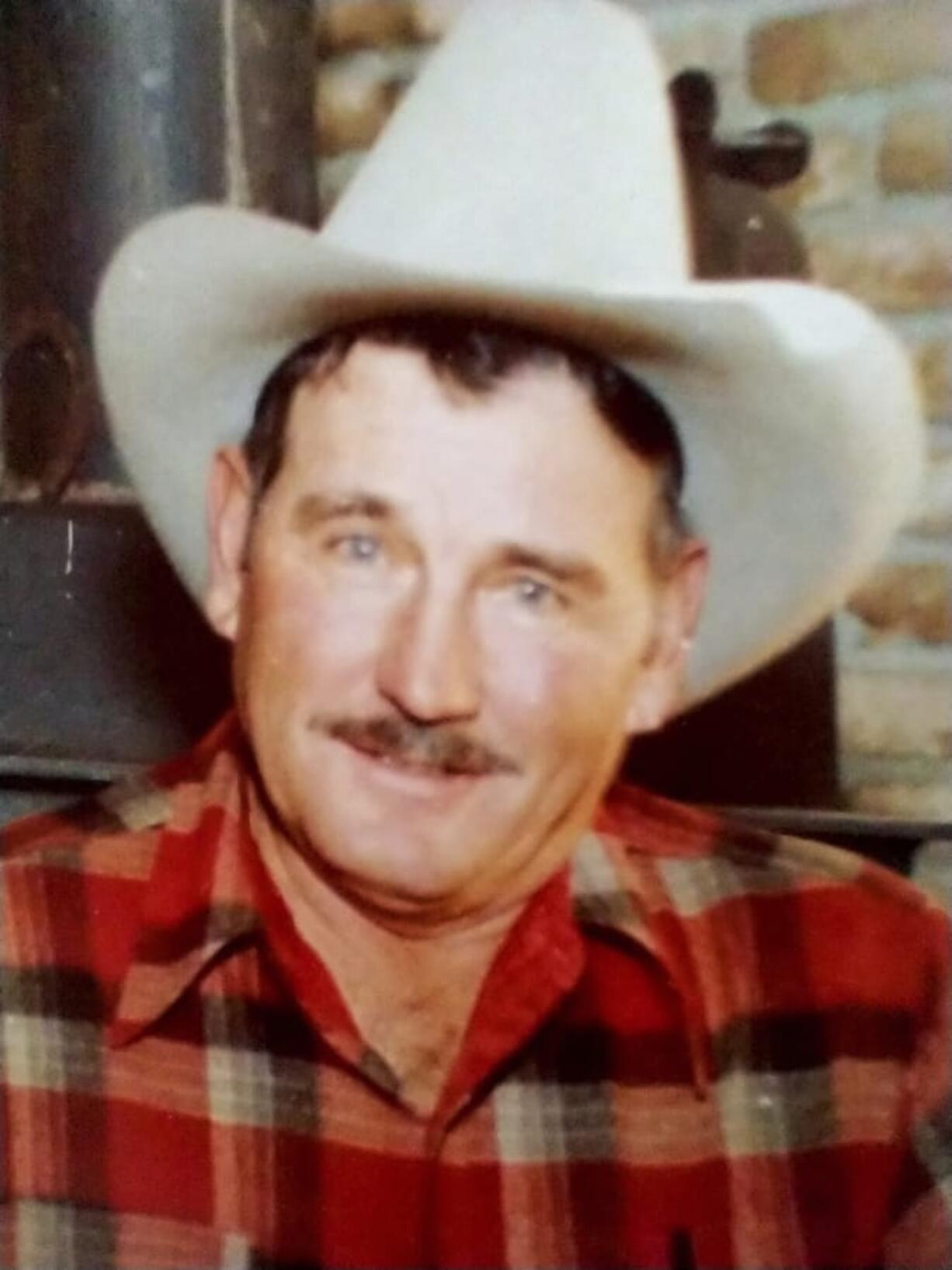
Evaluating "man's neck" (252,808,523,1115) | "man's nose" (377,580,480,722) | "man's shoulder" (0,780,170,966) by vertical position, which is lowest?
"man's neck" (252,808,523,1115)

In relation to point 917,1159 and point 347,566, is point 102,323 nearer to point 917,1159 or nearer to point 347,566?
point 347,566

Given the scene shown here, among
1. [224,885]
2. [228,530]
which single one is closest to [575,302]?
[228,530]

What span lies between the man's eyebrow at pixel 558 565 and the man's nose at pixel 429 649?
0.07ft

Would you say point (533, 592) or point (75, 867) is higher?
point (533, 592)

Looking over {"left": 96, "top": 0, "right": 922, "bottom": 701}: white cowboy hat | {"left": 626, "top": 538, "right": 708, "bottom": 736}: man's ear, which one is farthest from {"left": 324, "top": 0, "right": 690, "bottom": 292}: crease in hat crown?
{"left": 626, "top": 538, "right": 708, "bottom": 736}: man's ear

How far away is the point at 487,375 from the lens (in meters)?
0.54

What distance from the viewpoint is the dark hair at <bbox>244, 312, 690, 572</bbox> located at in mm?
545

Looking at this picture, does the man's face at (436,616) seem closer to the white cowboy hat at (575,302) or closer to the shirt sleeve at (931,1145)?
the white cowboy hat at (575,302)

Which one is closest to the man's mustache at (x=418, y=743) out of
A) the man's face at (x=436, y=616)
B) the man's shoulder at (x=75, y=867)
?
the man's face at (x=436, y=616)

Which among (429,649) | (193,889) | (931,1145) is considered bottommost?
(931,1145)

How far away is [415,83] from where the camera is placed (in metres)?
0.59

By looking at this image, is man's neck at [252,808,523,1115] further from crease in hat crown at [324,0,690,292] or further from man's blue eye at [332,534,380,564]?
crease in hat crown at [324,0,690,292]

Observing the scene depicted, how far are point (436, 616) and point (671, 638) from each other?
0.10m

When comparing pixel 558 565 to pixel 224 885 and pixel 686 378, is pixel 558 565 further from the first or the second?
pixel 224 885
